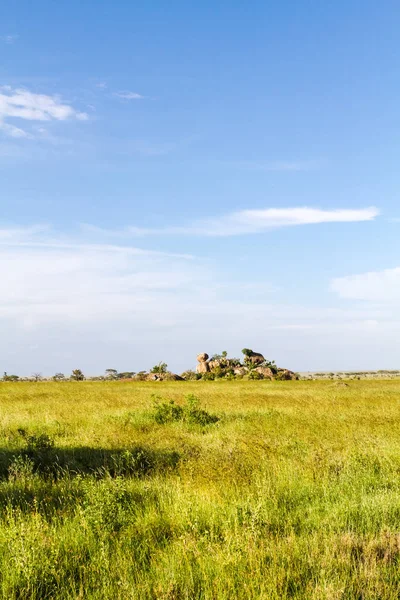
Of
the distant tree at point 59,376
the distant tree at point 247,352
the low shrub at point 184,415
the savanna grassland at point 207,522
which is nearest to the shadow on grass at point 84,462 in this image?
the savanna grassland at point 207,522

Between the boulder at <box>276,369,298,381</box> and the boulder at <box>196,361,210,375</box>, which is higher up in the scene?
the boulder at <box>196,361,210,375</box>

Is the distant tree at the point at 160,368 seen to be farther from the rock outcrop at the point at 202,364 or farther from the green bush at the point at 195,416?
the green bush at the point at 195,416

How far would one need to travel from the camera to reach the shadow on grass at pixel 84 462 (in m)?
8.40

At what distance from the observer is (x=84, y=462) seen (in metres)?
9.59

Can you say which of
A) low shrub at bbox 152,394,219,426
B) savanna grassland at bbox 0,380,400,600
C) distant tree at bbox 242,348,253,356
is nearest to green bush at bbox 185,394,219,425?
low shrub at bbox 152,394,219,426

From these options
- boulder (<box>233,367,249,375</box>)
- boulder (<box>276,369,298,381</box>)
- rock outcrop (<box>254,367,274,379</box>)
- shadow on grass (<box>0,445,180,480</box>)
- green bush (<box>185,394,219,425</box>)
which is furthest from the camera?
boulder (<box>233,367,249,375</box>)

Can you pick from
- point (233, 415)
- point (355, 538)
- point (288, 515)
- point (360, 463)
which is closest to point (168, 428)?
point (233, 415)

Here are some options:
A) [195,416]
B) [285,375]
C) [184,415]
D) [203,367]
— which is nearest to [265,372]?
[285,375]

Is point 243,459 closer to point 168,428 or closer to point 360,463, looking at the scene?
point 360,463

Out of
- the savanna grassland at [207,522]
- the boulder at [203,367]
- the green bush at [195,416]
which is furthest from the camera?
the boulder at [203,367]

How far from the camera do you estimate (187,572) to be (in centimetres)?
433

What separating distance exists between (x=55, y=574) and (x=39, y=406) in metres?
18.8

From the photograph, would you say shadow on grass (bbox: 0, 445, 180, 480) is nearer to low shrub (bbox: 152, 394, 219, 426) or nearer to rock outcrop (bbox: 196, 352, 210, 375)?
low shrub (bbox: 152, 394, 219, 426)

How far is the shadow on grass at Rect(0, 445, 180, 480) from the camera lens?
331 inches
